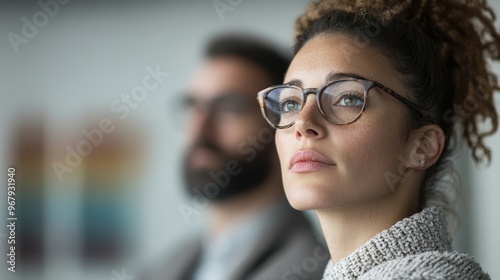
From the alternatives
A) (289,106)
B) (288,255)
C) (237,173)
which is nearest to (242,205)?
(237,173)

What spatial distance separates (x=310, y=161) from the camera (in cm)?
94

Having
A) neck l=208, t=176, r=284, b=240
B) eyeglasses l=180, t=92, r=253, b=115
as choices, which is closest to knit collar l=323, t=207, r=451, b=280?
neck l=208, t=176, r=284, b=240

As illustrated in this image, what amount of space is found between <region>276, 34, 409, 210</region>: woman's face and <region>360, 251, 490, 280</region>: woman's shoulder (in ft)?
0.33

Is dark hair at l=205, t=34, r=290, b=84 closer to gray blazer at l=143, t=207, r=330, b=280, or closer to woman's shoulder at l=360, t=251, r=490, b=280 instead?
gray blazer at l=143, t=207, r=330, b=280

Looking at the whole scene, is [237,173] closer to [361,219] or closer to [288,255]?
[288,255]

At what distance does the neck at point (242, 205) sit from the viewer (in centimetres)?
148

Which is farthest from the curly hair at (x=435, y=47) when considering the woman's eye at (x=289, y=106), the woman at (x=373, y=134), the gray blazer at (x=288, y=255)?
the gray blazer at (x=288, y=255)

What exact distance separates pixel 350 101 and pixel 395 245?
0.61 feet

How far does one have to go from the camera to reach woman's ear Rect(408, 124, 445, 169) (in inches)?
39.0

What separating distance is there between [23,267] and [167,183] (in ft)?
1.49

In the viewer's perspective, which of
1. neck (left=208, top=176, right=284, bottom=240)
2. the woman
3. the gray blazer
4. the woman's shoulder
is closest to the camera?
the woman's shoulder

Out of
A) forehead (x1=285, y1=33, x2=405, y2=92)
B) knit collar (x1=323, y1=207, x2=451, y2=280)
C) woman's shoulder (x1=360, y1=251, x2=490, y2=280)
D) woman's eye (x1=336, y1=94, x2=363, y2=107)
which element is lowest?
woman's shoulder (x1=360, y1=251, x2=490, y2=280)

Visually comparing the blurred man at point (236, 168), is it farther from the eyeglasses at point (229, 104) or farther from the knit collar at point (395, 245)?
the knit collar at point (395, 245)

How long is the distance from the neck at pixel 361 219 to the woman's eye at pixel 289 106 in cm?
14
